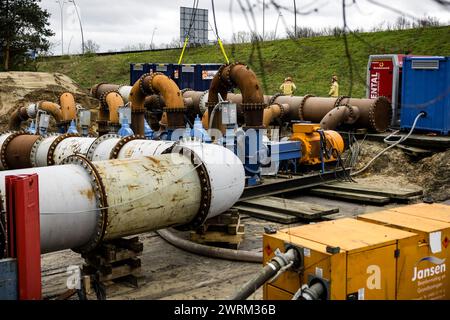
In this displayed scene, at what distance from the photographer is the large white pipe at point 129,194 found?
18.1ft

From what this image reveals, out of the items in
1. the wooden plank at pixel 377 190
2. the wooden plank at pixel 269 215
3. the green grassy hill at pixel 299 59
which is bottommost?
the wooden plank at pixel 269 215

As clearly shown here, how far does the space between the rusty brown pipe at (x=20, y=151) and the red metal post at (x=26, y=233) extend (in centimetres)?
655

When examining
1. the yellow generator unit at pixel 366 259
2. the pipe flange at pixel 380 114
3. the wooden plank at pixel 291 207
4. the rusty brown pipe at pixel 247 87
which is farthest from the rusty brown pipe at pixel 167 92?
the yellow generator unit at pixel 366 259

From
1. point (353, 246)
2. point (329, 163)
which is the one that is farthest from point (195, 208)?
point (329, 163)

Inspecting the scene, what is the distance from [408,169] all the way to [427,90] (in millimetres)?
2237

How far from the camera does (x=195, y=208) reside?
261 inches

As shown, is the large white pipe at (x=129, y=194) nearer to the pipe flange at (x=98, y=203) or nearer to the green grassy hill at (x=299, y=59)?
the pipe flange at (x=98, y=203)

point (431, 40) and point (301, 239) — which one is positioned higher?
point (431, 40)

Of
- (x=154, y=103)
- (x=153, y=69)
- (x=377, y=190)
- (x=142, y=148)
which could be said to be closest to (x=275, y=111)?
(x=154, y=103)

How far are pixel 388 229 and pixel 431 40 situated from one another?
74.3 feet

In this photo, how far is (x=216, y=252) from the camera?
7297 mm

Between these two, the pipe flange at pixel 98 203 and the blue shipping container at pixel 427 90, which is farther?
the blue shipping container at pixel 427 90

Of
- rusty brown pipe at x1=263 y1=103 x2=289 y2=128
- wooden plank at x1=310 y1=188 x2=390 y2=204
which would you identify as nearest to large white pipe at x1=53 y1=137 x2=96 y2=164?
wooden plank at x1=310 y1=188 x2=390 y2=204

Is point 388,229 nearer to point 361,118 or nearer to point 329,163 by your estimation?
point 329,163
